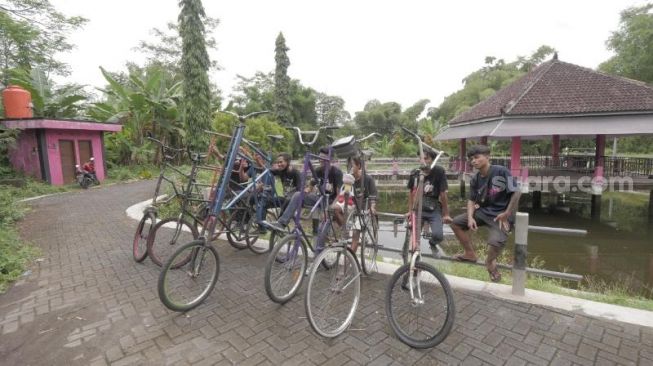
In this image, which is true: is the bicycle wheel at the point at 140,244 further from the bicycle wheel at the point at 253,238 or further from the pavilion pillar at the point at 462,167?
the pavilion pillar at the point at 462,167

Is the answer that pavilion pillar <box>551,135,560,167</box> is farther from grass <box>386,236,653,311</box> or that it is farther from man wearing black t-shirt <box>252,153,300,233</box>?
man wearing black t-shirt <box>252,153,300,233</box>

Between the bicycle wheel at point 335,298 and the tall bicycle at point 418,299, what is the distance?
345mm

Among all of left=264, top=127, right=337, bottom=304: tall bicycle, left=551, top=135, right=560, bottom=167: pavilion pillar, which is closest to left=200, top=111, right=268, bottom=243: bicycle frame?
left=264, top=127, right=337, bottom=304: tall bicycle

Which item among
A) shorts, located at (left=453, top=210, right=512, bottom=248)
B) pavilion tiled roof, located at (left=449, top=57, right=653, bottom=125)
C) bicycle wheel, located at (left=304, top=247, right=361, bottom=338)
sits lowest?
bicycle wheel, located at (left=304, top=247, right=361, bottom=338)

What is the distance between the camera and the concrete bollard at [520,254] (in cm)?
333

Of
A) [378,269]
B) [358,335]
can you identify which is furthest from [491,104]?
[358,335]

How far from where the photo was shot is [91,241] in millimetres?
5582

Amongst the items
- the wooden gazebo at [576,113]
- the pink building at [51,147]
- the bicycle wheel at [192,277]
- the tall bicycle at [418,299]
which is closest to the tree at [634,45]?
the wooden gazebo at [576,113]

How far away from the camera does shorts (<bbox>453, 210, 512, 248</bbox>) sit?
369cm

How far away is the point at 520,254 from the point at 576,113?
1155 cm

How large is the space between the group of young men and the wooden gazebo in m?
9.22

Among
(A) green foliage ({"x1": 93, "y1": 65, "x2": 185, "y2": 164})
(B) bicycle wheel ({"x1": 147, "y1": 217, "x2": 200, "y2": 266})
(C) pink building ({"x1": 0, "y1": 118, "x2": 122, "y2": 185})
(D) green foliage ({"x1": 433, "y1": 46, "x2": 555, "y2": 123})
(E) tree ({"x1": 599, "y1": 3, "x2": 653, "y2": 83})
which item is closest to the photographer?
(B) bicycle wheel ({"x1": 147, "y1": 217, "x2": 200, "y2": 266})

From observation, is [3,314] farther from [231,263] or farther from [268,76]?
[268,76]

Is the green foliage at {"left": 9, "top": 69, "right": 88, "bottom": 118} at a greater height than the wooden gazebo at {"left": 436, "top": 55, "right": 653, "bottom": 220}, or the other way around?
the green foliage at {"left": 9, "top": 69, "right": 88, "bottom": 118}
